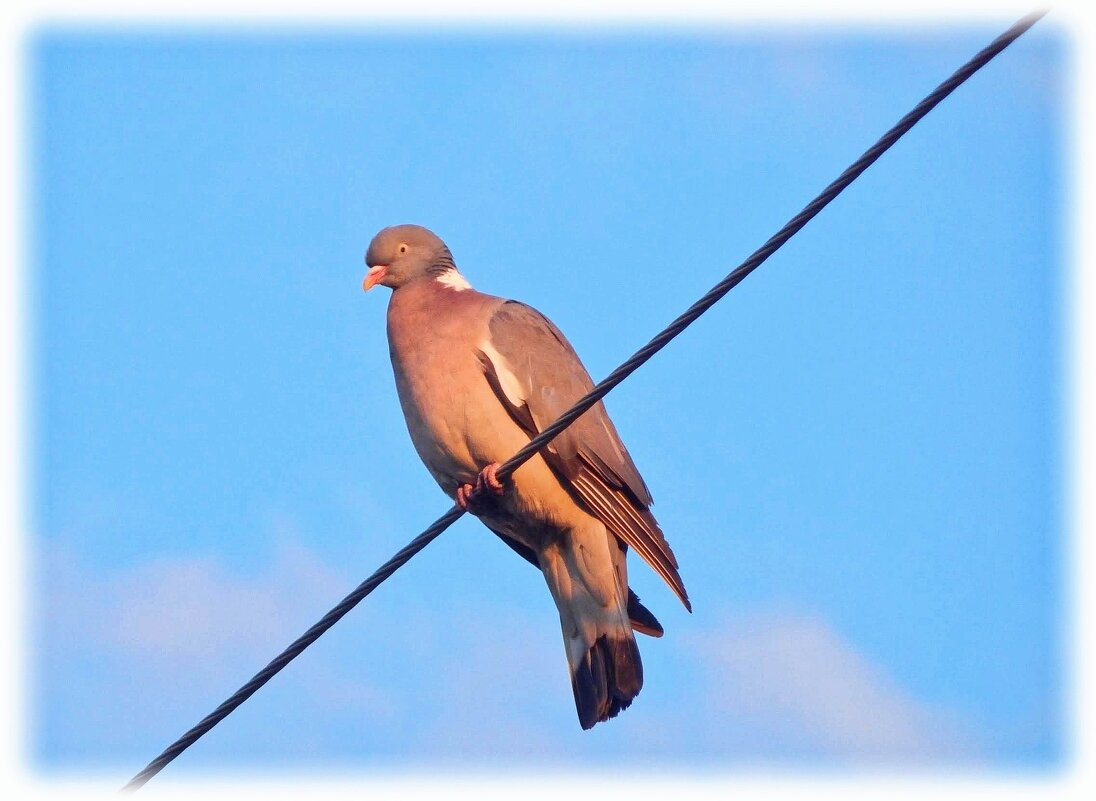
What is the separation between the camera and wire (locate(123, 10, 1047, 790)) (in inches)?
152

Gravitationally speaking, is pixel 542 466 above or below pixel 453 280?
below

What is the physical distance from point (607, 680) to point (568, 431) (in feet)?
3.16

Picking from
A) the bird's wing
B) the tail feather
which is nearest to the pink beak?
the bird's wing

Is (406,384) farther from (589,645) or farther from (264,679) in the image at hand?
(264,679)

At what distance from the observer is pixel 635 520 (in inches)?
232

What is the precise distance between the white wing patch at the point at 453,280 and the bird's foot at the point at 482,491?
3.04 ft

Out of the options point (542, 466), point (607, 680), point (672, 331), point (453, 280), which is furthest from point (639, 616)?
point (672, 331)

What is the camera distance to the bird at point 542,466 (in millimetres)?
5758

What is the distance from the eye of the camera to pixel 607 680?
5773mm

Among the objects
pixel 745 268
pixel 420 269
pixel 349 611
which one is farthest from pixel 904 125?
pixel 420 269

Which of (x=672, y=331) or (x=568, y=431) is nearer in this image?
(x=672, y=331)

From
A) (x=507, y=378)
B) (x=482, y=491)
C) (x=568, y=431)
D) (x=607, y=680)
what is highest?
(x=507, y=378)

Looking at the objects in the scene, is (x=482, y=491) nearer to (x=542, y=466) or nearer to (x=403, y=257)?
(x=542, y=466)

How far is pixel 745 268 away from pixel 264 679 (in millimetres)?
1726
